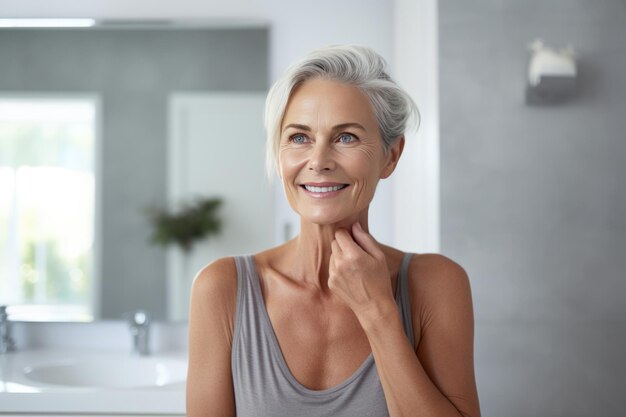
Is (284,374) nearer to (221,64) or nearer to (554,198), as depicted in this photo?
(554,198)

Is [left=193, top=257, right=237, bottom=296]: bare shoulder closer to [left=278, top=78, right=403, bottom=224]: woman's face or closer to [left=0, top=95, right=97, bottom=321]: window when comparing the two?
[left=278, top=78, right=403, bottom=224]: woman's face

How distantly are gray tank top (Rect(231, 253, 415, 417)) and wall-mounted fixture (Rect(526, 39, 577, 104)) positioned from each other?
1.96 feet

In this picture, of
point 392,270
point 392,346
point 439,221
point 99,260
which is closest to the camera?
point 392,346

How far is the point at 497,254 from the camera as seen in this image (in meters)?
1.38

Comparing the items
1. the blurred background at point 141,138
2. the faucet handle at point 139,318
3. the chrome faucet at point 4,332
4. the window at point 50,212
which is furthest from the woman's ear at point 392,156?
the chrome faucet at point 4,332

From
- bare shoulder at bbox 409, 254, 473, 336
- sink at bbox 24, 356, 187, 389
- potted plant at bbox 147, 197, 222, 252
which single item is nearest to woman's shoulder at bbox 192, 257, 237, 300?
bare shoulder at bbox 409, 254, 473, 336

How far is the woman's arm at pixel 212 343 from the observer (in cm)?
101

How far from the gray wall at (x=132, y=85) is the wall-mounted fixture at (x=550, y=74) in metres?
0.89

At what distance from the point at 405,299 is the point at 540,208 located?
512 millimetres

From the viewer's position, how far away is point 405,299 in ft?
3.48

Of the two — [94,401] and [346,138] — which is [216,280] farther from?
[94,401]

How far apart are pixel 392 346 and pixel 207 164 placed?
3.72 feet

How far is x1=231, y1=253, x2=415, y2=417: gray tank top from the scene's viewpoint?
3.23 feet

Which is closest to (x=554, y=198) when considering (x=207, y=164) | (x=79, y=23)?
Answer: (x=207, y=164)
